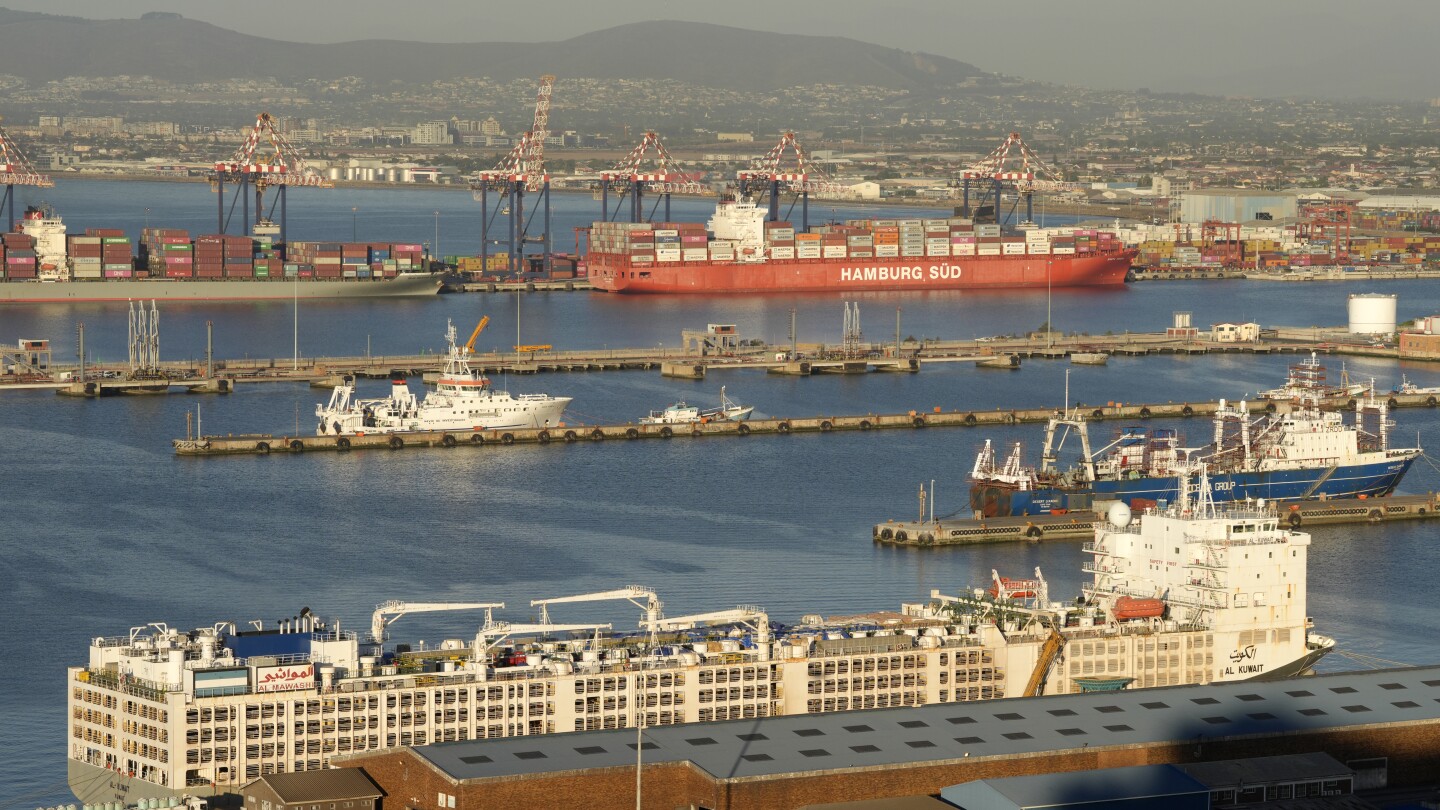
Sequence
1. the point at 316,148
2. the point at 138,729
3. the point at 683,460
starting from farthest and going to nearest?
the point at 316,148
the point at 683,460
the point at 138,729

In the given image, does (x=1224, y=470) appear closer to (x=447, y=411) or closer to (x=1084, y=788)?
(x=447, y=411)

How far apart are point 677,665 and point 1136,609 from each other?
390 cm

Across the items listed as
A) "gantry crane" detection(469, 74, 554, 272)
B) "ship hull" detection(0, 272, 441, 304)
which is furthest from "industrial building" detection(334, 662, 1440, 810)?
"gantry crane" detection(469, 74, 554, 272)

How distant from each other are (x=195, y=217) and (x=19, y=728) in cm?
8184

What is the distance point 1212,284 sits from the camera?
238ft

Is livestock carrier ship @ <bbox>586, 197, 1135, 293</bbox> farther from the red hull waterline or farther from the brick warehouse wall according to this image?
the brick warehouse wall

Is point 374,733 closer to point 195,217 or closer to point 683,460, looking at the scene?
point 683,460

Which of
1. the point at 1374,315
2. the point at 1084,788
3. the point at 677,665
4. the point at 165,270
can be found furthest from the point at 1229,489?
the point at 165,270

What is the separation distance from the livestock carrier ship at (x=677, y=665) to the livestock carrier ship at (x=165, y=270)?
4026 cm

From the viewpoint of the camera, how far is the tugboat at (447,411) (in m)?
37.3

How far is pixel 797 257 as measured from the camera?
2621 inches

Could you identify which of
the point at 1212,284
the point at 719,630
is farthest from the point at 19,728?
the point at 1212,284

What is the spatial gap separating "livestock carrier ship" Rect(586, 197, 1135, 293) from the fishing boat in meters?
25.5

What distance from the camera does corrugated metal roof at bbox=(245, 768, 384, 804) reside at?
50.7 feet
